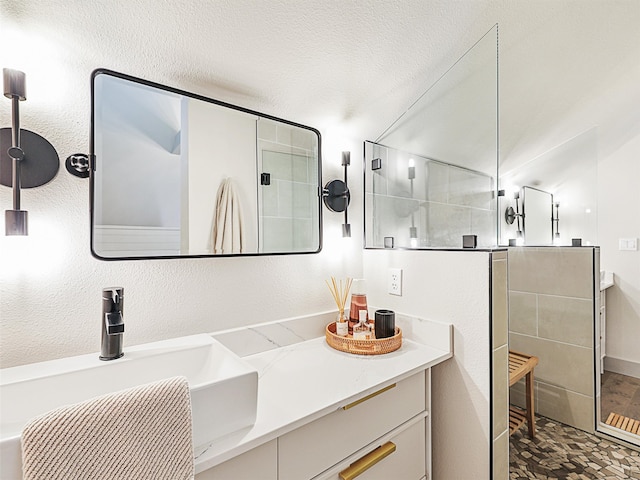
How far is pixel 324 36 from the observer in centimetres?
104

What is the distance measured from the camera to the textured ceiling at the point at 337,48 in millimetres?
840

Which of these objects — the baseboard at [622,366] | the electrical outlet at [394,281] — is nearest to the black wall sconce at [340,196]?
the electrical outlet at [394,281]

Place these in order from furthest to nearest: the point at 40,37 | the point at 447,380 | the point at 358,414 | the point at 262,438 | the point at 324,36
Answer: the point at 447,380 → the point at 324,36 → the point at 358,414 → the point at 40,37 → the point at 262,438

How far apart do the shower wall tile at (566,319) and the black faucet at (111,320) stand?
230 centimetres

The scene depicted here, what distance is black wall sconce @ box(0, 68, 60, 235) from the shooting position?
2.51 ft

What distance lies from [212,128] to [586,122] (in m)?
2.30

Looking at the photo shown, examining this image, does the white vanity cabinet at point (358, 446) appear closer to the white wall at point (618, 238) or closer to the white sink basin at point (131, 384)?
the white sink basin at point (131, 384)

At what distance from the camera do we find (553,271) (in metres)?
1.96

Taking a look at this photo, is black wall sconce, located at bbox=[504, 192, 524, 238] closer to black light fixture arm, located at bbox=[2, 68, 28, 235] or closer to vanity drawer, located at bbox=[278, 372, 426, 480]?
vanity drawer, located at bbox=[278, 372, 426, 480]

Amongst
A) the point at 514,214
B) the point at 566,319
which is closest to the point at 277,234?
the point at 514,214

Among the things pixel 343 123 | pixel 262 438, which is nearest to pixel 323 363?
pixel 262 438

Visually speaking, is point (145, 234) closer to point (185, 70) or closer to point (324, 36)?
point (185, 70)

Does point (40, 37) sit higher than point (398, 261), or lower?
higher

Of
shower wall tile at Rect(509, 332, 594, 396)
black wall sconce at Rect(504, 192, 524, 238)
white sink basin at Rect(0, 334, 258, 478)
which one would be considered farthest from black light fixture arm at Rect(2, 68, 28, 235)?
shower wall tile at Rect(509, 332, 594, 396)
